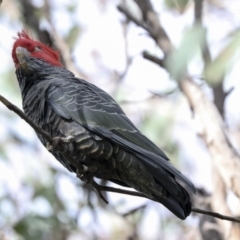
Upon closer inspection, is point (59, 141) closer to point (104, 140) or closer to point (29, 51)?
point (104, 140)

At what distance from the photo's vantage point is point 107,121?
12.0ft

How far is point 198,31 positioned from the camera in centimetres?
404

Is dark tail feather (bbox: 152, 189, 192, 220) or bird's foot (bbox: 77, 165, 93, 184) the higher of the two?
dark tail feather (bbox: 152, 189, 192, 220)

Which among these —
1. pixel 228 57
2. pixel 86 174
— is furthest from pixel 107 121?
pixel 228 57

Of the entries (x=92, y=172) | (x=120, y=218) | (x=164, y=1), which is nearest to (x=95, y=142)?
(x=92, y=172)

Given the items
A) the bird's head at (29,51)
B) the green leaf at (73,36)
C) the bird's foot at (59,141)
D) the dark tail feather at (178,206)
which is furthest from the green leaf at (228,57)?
the green leaf at (73,36)

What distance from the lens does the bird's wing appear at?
3.39m

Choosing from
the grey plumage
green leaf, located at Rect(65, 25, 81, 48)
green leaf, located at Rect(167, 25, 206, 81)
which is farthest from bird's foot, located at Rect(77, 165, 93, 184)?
green leaf, located at Rect(65, 25, 81, 48)

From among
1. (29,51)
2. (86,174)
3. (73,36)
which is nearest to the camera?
(86,174)

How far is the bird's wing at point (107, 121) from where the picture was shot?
3.39 metres

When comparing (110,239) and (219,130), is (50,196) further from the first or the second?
(219,130)

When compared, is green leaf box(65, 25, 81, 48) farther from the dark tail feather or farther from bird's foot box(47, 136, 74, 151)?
the dark tail feather

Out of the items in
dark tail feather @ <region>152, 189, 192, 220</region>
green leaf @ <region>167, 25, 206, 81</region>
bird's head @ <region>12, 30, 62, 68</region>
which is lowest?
dark tail feather @ <region>152, 189, 192, 220</region>

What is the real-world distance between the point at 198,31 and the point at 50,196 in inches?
108
